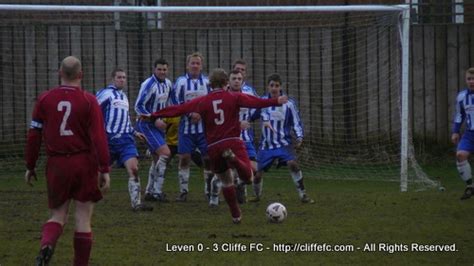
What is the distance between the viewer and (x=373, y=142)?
59.2 ft

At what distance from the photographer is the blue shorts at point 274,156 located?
14.1 metres

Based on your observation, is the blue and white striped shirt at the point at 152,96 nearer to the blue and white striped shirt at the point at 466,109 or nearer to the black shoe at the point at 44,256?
the blue and white striped shirt at the point at 466,109

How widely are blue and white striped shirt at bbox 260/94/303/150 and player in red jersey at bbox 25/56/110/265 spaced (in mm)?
5704

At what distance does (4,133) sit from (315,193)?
5991mm

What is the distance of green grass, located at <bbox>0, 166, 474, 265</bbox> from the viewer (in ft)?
31.1

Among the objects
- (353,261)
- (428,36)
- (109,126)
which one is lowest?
(353,261)

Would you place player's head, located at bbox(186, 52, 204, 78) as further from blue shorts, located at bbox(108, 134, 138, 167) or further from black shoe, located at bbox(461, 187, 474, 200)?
black shoe, located at bbox(461, 187, 474, 200)

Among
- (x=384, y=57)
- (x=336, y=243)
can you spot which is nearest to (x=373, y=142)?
(x=384, y=57)

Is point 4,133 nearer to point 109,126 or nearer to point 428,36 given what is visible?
point 109,126

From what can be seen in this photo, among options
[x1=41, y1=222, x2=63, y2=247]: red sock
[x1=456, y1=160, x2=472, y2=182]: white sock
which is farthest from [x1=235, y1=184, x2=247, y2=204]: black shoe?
[x1=41, y1=222, x2=63, y2=247]: red sock

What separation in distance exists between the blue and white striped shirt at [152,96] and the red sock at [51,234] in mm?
5265

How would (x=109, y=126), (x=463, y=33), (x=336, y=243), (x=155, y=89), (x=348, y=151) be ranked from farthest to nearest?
1. (x=463, y=33)
2. (x=348, y=151)
3. (x=155, y=89)
4. (x=109, y=126)
5. (x=336, y=243)

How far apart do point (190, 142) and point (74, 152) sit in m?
5.37

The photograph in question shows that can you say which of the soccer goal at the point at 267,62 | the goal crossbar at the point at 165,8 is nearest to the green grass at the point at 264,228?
the goal crossbar at the point at 165,8
